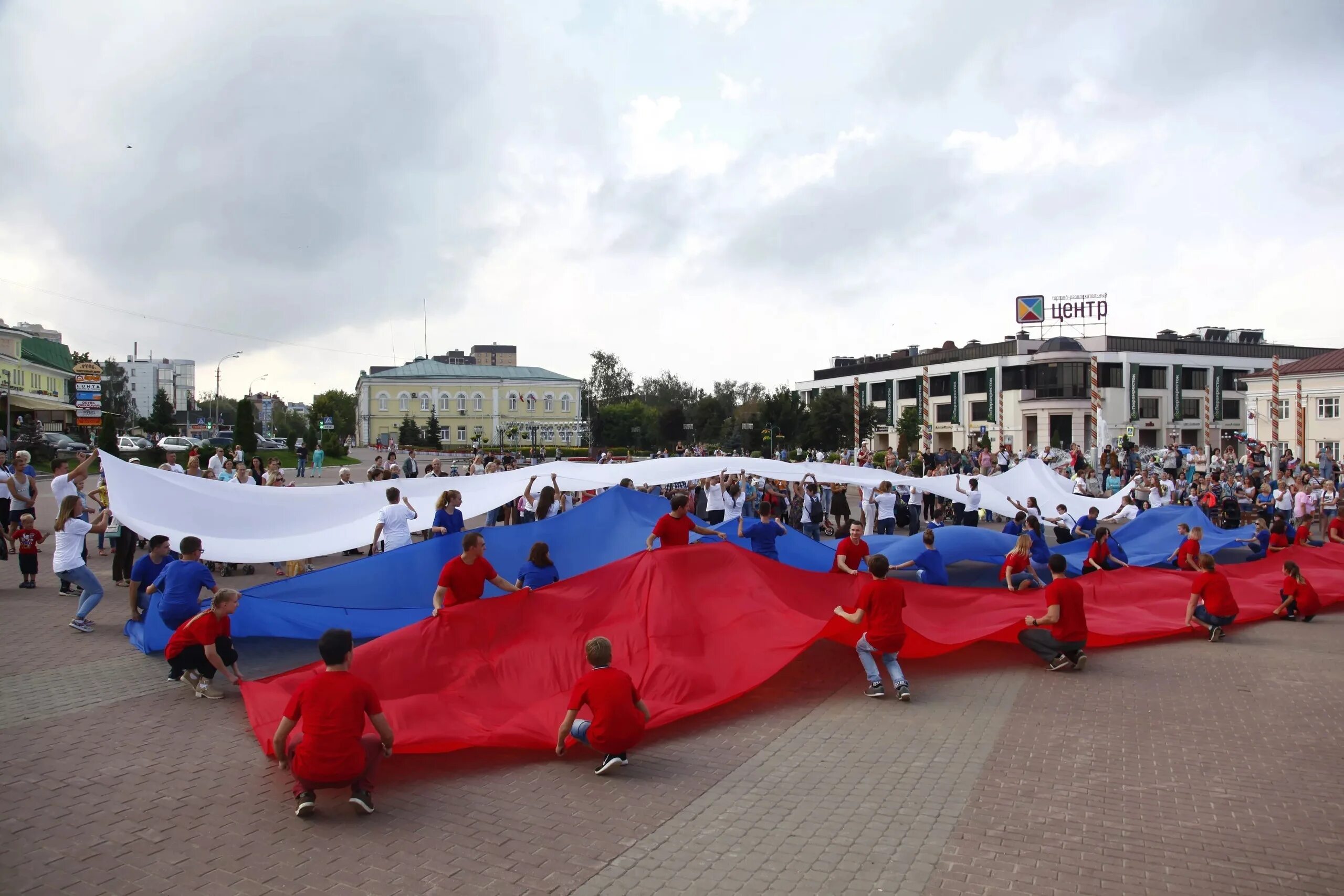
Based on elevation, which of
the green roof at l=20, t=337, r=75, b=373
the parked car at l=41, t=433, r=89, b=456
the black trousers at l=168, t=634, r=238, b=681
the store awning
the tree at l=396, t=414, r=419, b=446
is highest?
the green roof at l=20, t=337, r=75, b=373

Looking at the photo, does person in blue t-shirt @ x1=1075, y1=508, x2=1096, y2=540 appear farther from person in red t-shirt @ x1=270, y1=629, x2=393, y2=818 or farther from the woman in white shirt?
the woman in white shirt

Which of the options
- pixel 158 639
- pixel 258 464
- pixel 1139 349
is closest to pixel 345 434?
pixel 1139 349

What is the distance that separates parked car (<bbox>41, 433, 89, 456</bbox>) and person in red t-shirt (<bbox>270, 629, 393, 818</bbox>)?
133ft

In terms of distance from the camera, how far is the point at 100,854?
5.14m

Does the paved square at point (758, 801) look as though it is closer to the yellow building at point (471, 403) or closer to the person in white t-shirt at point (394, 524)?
the person in white t-shirt at point (394, 524)

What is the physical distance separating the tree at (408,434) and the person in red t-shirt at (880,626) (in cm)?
8397

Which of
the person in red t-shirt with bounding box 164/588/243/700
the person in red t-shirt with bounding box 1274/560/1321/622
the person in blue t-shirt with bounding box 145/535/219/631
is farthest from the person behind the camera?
the person in red t-shirt with bounding box 1274/560/1321/622

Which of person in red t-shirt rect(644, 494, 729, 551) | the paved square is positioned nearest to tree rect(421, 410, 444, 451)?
person in red t-shirt rect(644, 494, 729, 551)

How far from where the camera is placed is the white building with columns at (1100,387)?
2623 inches

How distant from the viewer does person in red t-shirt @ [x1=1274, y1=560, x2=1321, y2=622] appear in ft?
40.2

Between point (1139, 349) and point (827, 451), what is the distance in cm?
2588

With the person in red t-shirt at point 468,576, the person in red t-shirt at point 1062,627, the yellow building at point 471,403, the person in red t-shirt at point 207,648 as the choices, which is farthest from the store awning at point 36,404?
the yellow building at point 471,403

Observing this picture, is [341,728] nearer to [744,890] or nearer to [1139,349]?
[744,890]

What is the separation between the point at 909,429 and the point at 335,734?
6589cm
